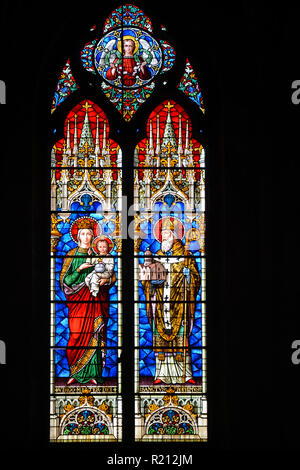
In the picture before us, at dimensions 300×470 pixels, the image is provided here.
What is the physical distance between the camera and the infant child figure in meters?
7.39

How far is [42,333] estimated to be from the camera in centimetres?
720

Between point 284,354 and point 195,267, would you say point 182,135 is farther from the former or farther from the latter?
point 284,354

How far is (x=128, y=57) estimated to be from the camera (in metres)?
7.82

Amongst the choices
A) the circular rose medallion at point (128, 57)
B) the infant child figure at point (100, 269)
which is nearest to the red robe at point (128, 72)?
the circular rose medallion at point (128, 57)

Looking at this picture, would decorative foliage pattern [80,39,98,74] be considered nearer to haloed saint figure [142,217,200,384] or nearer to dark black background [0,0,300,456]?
dark black background [0,0,300,456]

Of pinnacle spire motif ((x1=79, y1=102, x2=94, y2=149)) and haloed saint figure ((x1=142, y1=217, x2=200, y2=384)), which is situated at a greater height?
pinnacle spire motif ((x1=79, y1=102, x2=94, y2=149))

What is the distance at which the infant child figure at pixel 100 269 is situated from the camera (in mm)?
7387

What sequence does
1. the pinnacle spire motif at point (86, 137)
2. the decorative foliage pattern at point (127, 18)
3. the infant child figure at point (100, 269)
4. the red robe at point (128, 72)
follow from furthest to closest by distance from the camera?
the decorative foliage pattern at point (127, 18)
the red robe at point (128, 72)
the pinnacle spire motif at point (86, 137)
the infant child figure at point (100, 269)

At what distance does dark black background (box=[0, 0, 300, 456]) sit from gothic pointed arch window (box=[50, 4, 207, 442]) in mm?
103

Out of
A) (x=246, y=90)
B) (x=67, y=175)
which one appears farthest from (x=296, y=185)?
(x=67, y=175)

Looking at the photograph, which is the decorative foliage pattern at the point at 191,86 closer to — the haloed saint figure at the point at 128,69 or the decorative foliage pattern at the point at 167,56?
the decorative foliage pattern at the point at 167,56

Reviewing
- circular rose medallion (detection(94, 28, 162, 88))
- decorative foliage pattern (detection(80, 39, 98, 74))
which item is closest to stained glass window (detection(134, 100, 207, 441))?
circular rose medallion (detection(94, 28, 162, 88))

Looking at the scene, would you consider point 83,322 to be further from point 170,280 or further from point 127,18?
point 127,18

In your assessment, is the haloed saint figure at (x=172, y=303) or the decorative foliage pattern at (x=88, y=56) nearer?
the haloed saint figure at (x=172, y=303)
